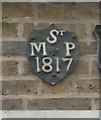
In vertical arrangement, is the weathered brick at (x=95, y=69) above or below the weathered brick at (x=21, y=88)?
above

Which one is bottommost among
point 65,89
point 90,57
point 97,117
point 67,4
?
point 97,117

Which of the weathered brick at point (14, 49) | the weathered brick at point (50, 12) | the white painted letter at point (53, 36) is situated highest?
the weathered brick at point (50, 12)

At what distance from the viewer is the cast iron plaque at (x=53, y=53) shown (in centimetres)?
192

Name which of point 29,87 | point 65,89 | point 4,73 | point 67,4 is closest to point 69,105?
point 65,89

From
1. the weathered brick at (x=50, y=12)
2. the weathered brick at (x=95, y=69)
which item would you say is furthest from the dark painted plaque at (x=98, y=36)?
the weathered brick at (x=50, y=12)

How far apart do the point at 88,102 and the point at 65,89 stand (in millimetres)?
116

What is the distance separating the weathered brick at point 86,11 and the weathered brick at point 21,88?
356mm

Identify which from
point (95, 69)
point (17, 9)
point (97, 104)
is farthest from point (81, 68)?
point (17, 9)

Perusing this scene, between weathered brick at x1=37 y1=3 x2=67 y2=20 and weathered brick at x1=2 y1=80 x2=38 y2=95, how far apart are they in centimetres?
30

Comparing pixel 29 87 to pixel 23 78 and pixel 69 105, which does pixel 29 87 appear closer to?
pixel 23 78

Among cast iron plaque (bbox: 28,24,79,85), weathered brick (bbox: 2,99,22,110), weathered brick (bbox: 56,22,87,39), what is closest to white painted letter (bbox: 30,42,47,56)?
cast iron plaque (bbox: 28,24,79,85)

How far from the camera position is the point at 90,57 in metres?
1.95

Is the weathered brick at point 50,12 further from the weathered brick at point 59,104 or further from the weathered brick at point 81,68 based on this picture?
the weathered brick at point 59,104

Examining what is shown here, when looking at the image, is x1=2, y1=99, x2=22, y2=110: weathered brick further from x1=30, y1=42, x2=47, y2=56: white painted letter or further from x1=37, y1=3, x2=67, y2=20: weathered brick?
x1=37, y1=3, x2=67, y2=20: weathered brick
